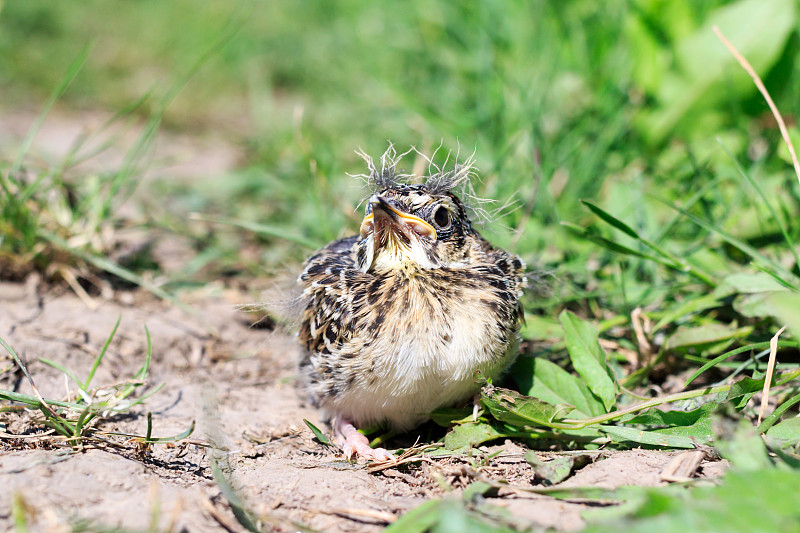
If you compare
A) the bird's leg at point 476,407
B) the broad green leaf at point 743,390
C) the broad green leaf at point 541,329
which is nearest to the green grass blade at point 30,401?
the bird's leg at point 476,407

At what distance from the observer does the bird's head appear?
2588 millimetres

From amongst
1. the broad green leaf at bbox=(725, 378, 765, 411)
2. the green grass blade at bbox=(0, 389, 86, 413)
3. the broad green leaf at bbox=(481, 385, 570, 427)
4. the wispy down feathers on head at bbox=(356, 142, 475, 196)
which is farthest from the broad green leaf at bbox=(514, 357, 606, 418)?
the green grass blade at bbox=(0, 389, 86, 413)

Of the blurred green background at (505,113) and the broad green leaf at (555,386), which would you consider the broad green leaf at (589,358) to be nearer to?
the broad green leaf at (555,386)

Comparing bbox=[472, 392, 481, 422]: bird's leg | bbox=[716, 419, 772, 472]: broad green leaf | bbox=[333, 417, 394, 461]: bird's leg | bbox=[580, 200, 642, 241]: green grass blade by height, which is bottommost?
bbox=[333, 417, 394, 461]: bird's leg

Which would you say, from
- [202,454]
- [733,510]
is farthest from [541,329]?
[733,510]

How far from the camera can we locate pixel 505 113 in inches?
195

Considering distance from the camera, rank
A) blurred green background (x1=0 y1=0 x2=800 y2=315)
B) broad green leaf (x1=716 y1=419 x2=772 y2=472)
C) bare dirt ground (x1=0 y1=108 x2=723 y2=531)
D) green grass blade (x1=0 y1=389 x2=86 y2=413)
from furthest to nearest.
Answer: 1. blurred green background (x1=0 y1=0 x2=800 y2=315)
2. green grass blade (x1=0 y1=389 x2=86 y2=413)
3. bare dirt ground (x1=0 y1=108 x2=723 y2=531)
4. broad green leaf (x1=716 y1=419 x2=772 y2=472)

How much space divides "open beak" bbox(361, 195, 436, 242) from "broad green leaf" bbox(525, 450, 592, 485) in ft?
3.10

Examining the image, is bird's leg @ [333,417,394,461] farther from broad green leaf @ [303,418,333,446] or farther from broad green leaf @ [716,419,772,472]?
broad green leaf @ [716,419,772,472]

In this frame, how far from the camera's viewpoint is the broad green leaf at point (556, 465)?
7.00 ft

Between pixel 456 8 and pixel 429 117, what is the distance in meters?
2.19

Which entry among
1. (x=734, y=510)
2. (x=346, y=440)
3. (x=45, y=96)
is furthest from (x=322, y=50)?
(x=734, y=510)

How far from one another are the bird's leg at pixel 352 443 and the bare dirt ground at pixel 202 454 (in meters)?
0.06

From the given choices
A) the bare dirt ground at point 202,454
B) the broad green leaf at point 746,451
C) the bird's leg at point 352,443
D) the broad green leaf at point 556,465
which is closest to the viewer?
the broad green leaf at point 746,451
